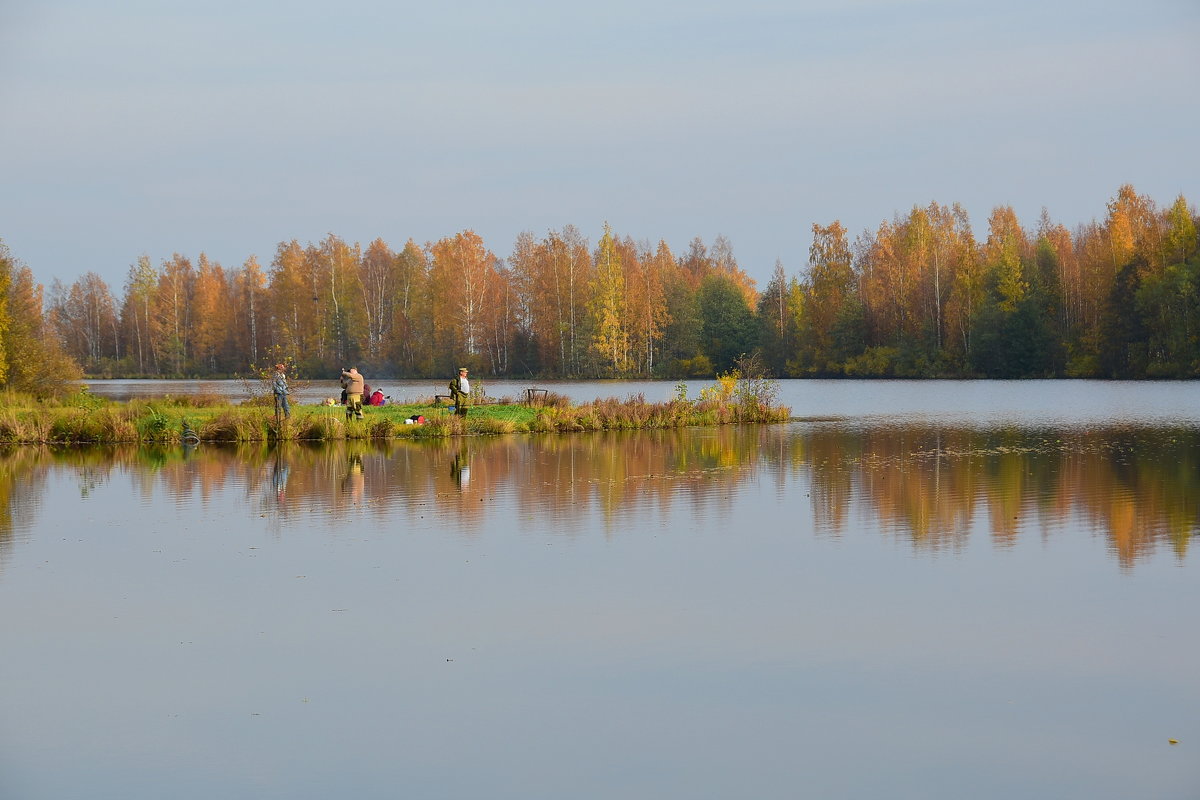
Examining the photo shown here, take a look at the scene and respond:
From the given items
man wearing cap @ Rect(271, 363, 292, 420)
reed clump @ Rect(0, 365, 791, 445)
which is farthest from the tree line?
man wearing cap @ Rect(271, 363, 292, 420)

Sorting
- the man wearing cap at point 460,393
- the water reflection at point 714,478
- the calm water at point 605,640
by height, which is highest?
the man wearing cap at point 460,393

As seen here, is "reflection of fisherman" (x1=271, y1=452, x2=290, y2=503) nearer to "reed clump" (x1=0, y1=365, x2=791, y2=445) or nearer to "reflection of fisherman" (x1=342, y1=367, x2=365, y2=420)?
"reed clump" (x1=0, y1=365, x2=791, y2=445)

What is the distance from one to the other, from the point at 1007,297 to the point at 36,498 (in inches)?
2635

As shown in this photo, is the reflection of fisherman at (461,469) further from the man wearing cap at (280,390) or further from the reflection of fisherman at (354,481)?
the man wearing cap at (280,390)

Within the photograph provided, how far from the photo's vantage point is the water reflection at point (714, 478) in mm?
14438

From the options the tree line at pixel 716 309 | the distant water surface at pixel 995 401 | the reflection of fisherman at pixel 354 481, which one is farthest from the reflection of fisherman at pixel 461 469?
the tree line at pixel 716 309

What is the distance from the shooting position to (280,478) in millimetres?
19672

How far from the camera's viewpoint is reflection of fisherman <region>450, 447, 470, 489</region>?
18.8 meters

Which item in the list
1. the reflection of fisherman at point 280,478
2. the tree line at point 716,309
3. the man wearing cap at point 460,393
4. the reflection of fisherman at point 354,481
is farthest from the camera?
the tree line at point 716,309

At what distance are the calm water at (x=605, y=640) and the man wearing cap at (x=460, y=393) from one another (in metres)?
12.6

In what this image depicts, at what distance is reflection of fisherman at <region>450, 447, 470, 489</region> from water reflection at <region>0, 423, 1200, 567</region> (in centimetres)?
4

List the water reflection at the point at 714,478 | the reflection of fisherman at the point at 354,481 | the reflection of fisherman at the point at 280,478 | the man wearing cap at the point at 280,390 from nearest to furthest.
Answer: the water reflection at the point at 714,478 < the reflection of fisherman at the point at 354,481 < the reflection of fisherman at the point at 280,478 < the man wearing cap at the point at 280,390

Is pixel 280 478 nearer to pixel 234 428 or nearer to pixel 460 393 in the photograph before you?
pixel 234 428

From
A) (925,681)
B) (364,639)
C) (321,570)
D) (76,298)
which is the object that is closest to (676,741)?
(925,681)
